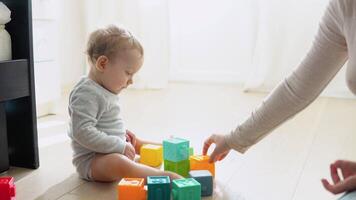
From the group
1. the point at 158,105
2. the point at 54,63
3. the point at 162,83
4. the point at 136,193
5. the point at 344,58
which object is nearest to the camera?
the point at 344,58

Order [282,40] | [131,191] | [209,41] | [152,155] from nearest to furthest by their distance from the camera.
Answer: [131,191] < [152,155] < [282,40] < [209,41]

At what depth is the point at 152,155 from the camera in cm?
112

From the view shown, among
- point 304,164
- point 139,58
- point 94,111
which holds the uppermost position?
point 139,58

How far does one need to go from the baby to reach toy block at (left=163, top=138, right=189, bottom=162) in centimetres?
6

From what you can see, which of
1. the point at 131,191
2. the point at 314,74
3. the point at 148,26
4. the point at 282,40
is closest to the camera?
the point at 314,74

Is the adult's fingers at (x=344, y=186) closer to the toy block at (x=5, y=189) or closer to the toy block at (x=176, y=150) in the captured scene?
the toy block at (x=176, y=150)

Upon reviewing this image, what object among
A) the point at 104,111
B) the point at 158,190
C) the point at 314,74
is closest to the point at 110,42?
the point at 104,111

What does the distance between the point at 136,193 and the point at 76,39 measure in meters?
1.83

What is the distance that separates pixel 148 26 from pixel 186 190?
1.69 m

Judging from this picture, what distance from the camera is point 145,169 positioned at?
96cm

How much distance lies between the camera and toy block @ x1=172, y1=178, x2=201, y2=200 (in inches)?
31.9

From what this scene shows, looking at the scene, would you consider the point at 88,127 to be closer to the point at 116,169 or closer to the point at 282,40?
the point at 116,169

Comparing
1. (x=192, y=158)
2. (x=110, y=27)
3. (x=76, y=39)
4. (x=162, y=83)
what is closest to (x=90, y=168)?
(x=192, y=158)

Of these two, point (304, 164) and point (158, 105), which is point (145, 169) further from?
point (158, 105)
